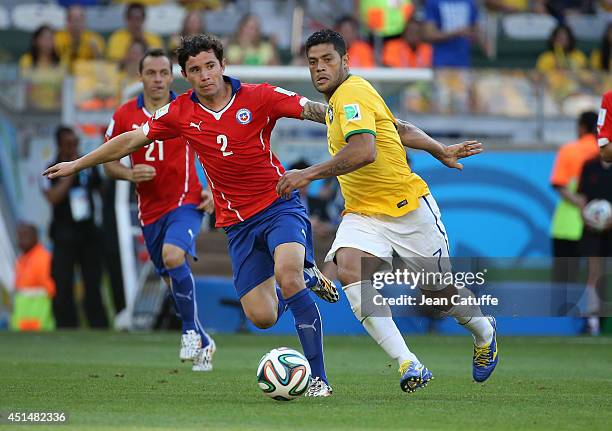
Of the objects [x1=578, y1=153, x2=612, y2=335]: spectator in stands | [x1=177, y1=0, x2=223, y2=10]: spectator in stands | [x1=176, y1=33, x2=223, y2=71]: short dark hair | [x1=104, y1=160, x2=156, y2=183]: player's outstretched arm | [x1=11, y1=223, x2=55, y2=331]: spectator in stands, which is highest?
[x1=176, y1=33, x2=223, y2=71]: short dark hair

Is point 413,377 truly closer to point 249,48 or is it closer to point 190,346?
point 190,346

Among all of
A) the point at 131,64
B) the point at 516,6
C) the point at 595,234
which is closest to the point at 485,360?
the point at 595,234

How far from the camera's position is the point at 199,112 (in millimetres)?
A: 8820

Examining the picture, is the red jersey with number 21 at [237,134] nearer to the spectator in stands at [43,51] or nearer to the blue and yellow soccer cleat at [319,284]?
the blue and yellow soccer cleat at [319,284]

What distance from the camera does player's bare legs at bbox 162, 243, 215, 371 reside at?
10648mm

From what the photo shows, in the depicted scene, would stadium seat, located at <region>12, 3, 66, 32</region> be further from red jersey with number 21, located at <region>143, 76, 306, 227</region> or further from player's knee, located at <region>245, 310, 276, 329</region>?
player's knee, located at <region>245, 310, 276, 329</region>

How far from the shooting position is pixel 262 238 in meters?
8.82

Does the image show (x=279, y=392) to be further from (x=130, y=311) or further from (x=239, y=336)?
(x=130, y=311)

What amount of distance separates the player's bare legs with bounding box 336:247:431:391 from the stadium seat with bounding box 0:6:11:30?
14.2m

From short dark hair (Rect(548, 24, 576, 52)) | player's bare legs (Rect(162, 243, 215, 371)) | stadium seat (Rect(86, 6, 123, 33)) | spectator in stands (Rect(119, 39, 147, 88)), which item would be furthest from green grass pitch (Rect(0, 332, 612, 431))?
stadium seat (Rect(86, 6, 123, 33))

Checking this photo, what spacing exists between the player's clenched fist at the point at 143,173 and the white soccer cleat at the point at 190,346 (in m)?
1.36

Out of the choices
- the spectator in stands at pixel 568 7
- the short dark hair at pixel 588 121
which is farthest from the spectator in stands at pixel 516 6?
the short dark hair at pixel 588 121

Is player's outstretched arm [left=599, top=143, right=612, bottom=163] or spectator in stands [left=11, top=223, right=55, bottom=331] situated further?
spectator in stands [left=11, top=223, right=55, bottom=331]

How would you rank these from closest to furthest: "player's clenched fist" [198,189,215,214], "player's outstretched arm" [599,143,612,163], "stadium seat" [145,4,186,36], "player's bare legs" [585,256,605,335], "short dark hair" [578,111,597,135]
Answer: "player's outstretched arm" [599,143,612,163], "player's clenched fist" [198,189,215,214], "short dark hair" [578,111,597,135], "player's bare legs" [585,256,605,335], "stadium seat" [145,4,186,36]
